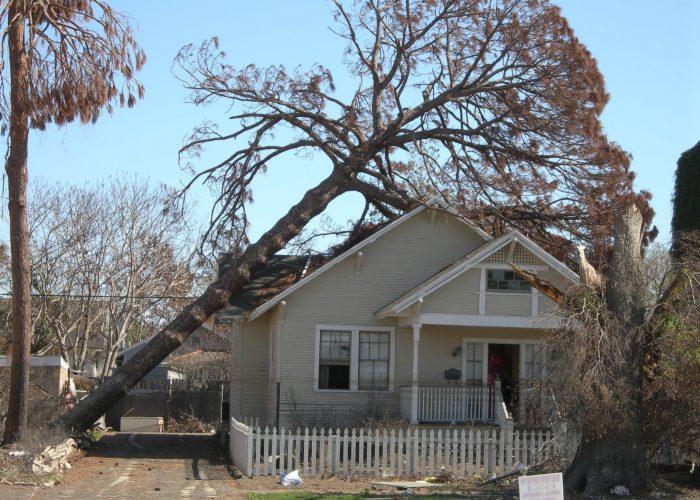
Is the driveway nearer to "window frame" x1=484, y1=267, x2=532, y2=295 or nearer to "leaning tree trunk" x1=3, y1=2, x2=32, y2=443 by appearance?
"leaning tree trunk" x1=3, y1=2, x2=32, y2=443

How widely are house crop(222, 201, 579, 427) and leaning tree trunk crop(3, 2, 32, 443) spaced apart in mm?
6350

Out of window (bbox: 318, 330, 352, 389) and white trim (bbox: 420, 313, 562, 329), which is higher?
white trim (bbox: 420, 313, 562, 329)

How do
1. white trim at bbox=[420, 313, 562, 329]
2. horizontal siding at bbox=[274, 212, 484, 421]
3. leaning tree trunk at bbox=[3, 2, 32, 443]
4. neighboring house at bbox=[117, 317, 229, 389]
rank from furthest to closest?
neighboring house at bbox=[117, 317, 229, 389] → horizontal siding at bbox=[274, 212, 484, 421] → white trim at bbox=[420, 313, 562, 329] → leaning tree trunk at bbox=[3, 2, 32, 443]

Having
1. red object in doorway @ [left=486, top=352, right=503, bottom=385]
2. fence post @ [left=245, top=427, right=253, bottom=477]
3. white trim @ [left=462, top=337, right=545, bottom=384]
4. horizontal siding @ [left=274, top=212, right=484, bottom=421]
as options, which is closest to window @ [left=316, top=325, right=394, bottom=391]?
horizontal siding @ [left=274, top=212, right=484, bottom=421]

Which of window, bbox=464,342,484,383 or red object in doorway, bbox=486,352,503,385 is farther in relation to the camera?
red object in doorway, bbox=486,352,503,385

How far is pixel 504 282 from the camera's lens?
2211 cm

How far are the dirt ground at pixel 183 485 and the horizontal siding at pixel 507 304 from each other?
5.89 metres

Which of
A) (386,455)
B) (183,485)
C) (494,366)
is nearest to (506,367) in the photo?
(494,366)

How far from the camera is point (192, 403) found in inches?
1371

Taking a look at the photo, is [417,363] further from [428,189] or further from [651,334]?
[651,334]

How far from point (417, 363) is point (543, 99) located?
25.3ft

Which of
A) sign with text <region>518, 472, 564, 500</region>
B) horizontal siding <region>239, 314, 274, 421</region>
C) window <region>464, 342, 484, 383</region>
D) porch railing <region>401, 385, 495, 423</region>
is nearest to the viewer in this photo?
sign with text <region>518, 472, 564, 500</region>

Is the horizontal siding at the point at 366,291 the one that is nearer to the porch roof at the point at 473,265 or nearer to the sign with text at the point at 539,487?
the porch roof at the point at 473,265

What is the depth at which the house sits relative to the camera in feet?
71.7
